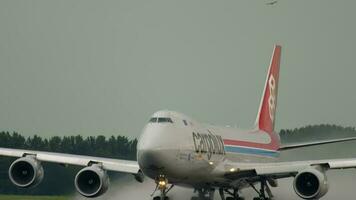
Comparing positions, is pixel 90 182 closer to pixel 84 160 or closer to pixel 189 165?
pixel 84 160

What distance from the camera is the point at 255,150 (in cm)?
6244

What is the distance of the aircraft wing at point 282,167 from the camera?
5288cm

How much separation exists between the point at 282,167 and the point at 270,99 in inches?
642

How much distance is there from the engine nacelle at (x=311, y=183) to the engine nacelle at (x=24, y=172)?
12.6m

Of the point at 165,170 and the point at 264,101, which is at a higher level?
the point at 264,101

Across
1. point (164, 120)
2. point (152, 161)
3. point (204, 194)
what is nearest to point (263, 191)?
point (204, 194)

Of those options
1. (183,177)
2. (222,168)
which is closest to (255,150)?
(222,168)

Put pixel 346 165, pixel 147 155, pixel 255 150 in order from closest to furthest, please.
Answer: pixel 147 155 < pixel 346 165 < pixel 255 150

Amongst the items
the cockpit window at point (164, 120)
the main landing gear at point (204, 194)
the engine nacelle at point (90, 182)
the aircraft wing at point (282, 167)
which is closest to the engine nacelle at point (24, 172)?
the engine nacelle at point (90, 182)

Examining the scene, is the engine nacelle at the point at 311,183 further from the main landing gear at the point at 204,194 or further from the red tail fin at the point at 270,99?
the red tail fin at the point at 270,99

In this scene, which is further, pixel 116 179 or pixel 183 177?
pixel 116 179

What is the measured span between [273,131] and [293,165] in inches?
621

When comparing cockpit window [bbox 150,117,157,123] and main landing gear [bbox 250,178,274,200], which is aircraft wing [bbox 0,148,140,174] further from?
main landing gear [bbox 250,178,274,200]

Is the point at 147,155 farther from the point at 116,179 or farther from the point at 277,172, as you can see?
the point at 116,179
